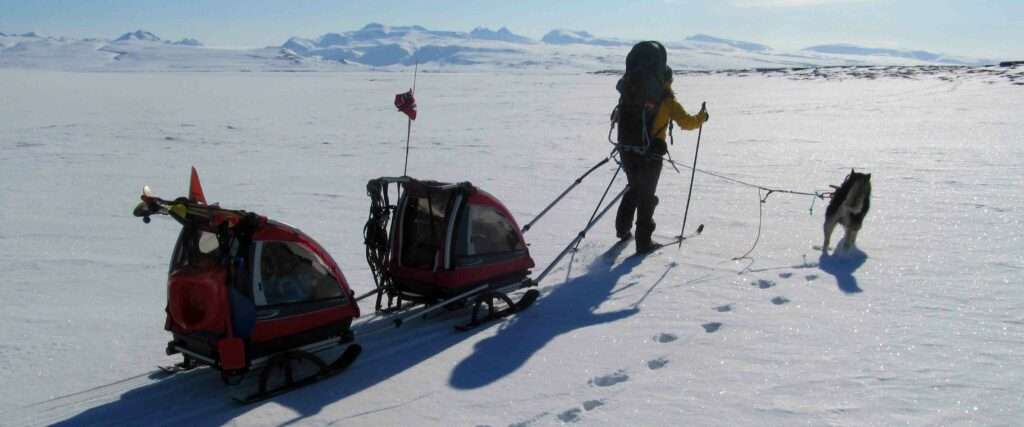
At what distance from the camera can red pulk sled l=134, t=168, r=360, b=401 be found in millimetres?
3873

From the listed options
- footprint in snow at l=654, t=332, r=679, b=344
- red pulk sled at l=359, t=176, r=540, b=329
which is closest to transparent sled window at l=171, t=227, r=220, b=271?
red pulk sled at l=359, t=176, r=540, b=329

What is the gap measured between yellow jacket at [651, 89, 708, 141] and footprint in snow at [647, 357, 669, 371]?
105 inches

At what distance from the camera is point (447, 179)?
11492 mm

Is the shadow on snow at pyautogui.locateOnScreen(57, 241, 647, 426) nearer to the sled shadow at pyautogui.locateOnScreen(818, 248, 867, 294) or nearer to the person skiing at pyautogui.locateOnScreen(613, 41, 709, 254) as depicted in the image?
the person skiing at pyautogui.locateOnScreen(613, 41, 709, 254)

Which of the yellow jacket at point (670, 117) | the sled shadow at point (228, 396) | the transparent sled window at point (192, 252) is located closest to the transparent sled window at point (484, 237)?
the sled shadow at point (228, 396)

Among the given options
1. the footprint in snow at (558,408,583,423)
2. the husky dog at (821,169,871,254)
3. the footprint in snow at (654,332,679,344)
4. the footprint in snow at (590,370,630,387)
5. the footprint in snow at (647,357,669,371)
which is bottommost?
the footprint in snow at (558,408,583,423)

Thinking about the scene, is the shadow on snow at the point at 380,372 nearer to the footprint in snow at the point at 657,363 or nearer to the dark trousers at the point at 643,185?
the footprint in snow at the point at 657,363

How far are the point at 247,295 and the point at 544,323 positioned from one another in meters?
1.93

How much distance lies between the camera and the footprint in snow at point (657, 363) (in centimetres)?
408

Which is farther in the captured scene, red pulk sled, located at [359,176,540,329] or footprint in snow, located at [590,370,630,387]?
red pulk sled, located at [359,176,540,329]

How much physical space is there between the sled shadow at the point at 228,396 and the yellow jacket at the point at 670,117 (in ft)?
9.09

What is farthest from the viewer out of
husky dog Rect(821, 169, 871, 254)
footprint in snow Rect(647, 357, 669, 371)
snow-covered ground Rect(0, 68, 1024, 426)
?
husky dog Rect(821, 169, 871, 254)

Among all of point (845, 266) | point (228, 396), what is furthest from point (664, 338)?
point (228, 396)

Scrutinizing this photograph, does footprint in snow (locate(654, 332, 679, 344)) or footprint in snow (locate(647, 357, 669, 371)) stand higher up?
footprint in snow (locate(654, 332, 679, 344))
